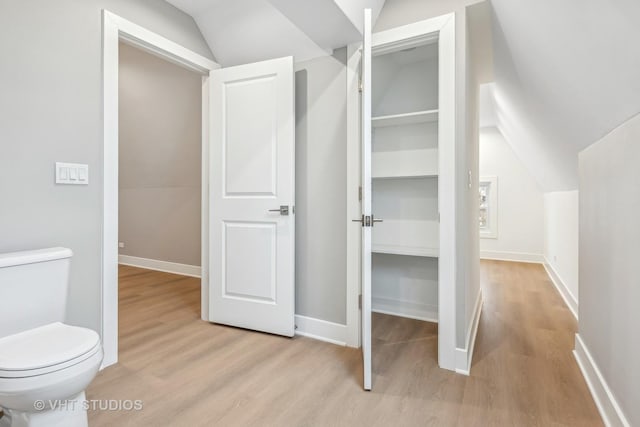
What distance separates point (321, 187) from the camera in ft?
8.02

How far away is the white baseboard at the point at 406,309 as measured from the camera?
9.50ft

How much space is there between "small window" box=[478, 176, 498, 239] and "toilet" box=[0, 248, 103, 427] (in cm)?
602

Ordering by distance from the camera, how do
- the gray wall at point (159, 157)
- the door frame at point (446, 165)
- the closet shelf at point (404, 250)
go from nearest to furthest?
the door frame at point (446, 165) < the closet shelf at point (404, 250) < the gray wall at point (159, 157)

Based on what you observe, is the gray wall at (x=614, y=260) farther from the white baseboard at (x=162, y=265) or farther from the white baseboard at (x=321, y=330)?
the white baseboard at (x=162, y=265)

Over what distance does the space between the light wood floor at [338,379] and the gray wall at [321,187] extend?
0.37 metres

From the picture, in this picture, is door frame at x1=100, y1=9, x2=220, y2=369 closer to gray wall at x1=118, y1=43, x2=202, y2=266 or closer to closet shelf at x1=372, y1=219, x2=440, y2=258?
gray wall at x1=118, y1=43, x2=202, y2=266

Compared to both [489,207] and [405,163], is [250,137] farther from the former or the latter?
[489,207]

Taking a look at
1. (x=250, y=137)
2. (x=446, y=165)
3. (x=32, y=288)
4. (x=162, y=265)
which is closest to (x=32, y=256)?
(x=32, y=288)

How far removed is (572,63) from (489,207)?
4.82m

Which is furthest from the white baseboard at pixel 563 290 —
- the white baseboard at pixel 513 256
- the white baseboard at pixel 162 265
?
the white baseboard at pixel 162 265

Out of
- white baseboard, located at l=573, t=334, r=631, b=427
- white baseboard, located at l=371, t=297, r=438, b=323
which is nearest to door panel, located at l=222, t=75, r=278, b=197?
white baseboard, located at l=371, t=297, r=438, b=323

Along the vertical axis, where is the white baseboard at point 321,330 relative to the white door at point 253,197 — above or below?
below

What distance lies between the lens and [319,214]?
2467 mm

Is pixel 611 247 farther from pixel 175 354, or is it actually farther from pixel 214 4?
pixel 214 4
